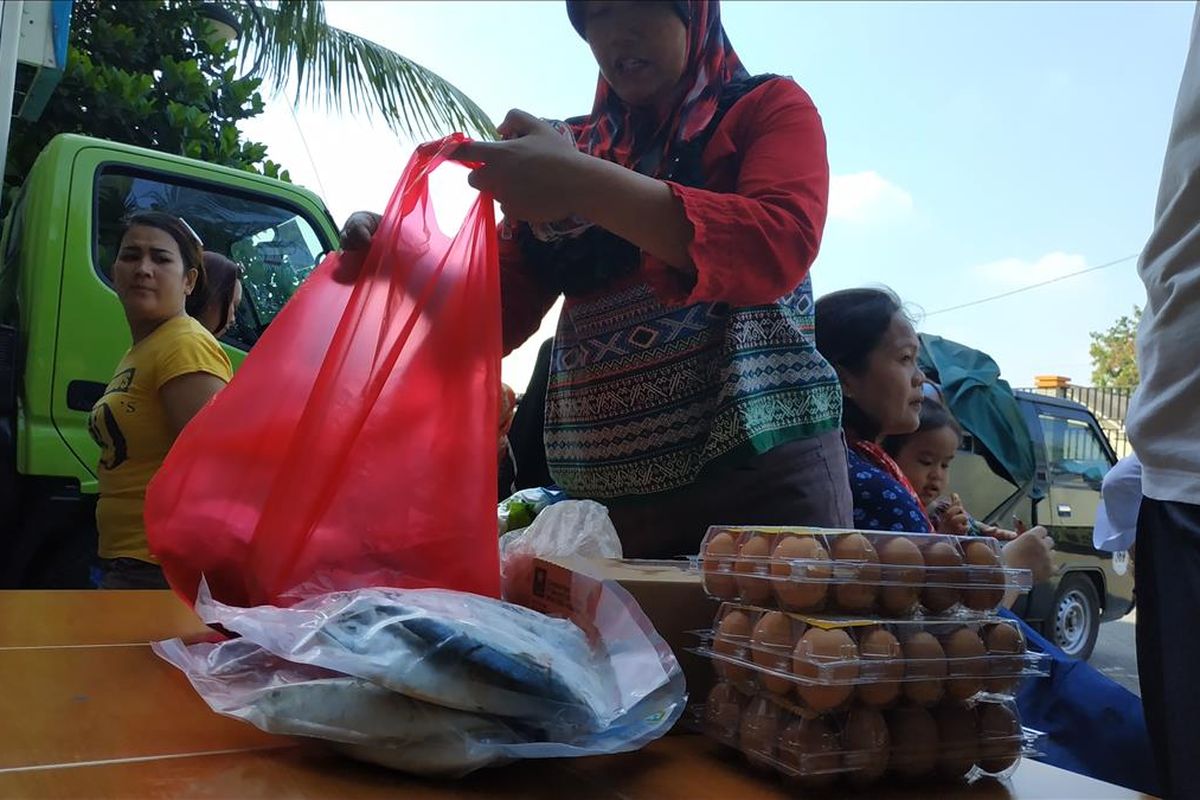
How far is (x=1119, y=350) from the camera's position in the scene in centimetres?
2148

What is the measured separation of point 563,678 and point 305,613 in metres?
0.22

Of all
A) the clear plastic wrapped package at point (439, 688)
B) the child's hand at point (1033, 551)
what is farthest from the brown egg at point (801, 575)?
the child's hand at point (1033, 551)

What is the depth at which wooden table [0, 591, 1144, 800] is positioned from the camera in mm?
590

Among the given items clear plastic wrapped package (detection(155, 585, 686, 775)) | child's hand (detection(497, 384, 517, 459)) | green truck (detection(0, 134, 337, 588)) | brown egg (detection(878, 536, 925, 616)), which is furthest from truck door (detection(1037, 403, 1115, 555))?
clear plastic wrapped package (detection(155, 585, 686, 775))

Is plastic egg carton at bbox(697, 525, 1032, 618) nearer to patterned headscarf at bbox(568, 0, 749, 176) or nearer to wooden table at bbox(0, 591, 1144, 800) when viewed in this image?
wooden table at bbox(0, 591, 1144, 800)

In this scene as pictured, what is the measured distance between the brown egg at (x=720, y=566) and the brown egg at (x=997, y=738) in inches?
7.8

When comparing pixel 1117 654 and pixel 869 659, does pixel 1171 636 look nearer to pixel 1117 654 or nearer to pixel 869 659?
pixel 869 659

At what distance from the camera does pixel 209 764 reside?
63 centimetres

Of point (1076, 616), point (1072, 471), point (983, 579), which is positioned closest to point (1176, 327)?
point (983, 579)

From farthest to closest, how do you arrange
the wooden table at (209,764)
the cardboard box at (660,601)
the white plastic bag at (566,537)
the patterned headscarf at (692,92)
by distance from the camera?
the patterned headscarf at (692,92) < the white plastic bag at (566,537) < the cardboard box at (660,601) < the wooden table at (209,764)

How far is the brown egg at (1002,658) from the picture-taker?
0.70 m

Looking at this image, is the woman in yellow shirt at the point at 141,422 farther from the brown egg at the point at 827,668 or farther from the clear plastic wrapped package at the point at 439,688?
the brown egg at the point at 827,668

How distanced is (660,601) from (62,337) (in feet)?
7.92

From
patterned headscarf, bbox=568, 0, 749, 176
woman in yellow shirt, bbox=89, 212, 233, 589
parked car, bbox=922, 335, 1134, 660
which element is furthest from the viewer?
parked car, bbox=922, 335, 1134, 660
